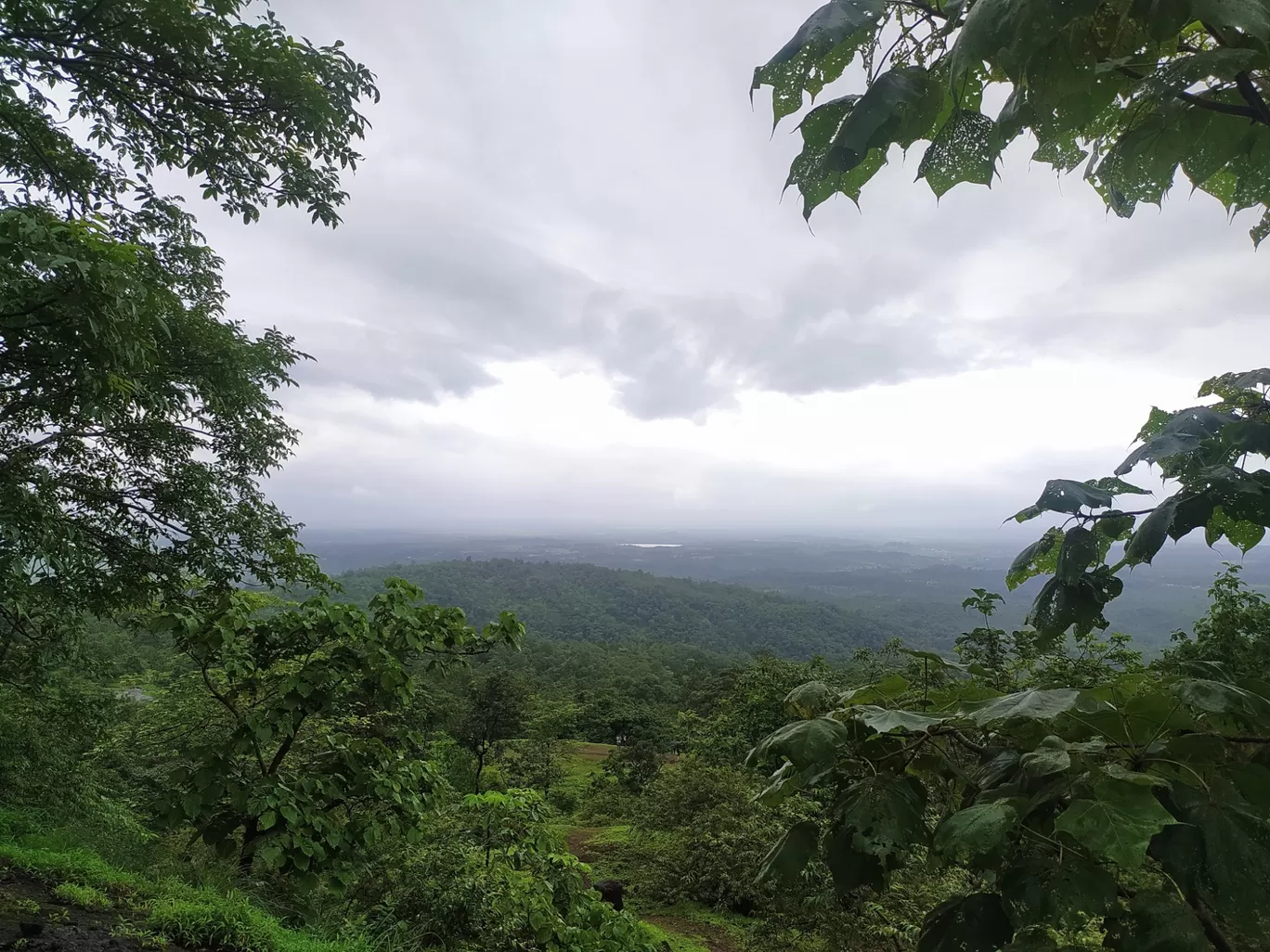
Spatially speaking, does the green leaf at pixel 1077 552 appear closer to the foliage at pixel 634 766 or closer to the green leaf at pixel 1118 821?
the green leaf at pixel 1118 821

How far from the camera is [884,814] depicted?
0.89m

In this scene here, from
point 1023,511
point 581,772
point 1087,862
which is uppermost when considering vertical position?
point 1023,511

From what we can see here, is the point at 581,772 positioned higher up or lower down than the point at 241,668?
lower down

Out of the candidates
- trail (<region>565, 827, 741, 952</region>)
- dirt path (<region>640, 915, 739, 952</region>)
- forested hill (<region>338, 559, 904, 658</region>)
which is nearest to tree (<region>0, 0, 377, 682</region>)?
trail (<region>565, 827, 741, 952</region>)

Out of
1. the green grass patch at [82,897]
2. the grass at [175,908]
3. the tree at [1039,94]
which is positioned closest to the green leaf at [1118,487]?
the tree at [1039,94]

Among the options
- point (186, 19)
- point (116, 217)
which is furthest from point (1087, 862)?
point (116, 217)

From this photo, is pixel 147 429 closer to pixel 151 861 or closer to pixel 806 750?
pixel 151 861

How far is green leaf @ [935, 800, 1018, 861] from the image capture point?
703mm

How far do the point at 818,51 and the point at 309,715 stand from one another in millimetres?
3650

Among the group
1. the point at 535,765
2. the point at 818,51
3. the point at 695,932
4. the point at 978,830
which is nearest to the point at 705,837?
the point at 695,932

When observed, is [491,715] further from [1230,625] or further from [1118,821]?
[1118,821]

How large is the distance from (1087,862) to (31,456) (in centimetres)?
585

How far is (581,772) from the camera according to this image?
82.3ft

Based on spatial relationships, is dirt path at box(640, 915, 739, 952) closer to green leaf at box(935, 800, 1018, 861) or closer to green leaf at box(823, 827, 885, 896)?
green leaf at box(823, 827, 885, 896)
